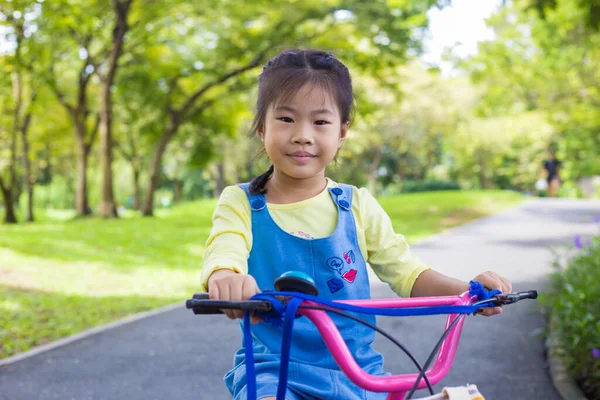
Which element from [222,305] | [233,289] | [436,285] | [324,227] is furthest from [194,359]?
Answer: [222,305]

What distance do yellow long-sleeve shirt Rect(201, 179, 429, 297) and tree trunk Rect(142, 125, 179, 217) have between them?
67.6ft

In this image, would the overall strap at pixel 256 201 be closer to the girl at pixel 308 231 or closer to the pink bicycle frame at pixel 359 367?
the girl at pixel 308 231

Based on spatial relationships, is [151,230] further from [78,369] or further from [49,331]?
[78,369]

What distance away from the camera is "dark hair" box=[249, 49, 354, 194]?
2.19 metres

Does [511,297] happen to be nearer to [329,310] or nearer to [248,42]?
[329,310]

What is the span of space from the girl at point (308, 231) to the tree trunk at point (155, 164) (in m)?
20.6

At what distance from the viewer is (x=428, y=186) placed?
1736 inches

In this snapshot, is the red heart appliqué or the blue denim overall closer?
the blue denim overall

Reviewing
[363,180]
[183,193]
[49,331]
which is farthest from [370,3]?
[183,193]

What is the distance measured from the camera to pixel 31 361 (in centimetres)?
563

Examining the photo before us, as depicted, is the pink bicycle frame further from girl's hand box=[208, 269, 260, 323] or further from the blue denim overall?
the blue denim overall

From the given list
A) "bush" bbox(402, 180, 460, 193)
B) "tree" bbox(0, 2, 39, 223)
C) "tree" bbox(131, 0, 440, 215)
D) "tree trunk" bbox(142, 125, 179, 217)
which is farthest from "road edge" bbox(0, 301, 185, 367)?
"bush" bbox(402, 180, 460, 193)

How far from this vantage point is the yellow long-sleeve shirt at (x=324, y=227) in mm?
2178

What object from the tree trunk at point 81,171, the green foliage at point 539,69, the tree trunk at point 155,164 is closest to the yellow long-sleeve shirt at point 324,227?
the green foliage at point 539,69
